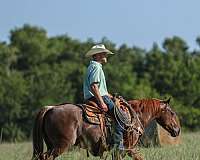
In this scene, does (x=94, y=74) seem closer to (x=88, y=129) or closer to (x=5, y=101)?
(x=88, y=129)

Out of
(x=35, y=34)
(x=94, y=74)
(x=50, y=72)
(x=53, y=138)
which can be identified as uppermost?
(x=35, y=34)

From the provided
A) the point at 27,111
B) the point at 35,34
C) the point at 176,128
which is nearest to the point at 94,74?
the point at 176,128

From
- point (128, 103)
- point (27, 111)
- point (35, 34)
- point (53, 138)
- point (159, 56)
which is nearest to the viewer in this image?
point (53, 138)

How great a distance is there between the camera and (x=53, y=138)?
10.8 metres

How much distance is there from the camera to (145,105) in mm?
11773

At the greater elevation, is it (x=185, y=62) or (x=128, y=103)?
(x=185, y=62)

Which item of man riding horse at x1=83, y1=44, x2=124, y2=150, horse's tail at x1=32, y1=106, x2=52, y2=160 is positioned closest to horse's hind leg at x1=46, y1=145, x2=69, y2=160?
horse's tail at x1=32, y1=106, x2=52, y2=160

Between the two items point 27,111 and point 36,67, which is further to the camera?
point 36,67

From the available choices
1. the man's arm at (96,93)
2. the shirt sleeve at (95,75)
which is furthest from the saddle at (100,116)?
the shirt sleeve at (95,75)

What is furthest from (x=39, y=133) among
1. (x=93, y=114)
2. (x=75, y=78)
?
(x=75, y=78)

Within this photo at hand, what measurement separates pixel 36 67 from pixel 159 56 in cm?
1218

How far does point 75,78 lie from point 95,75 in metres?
52.7

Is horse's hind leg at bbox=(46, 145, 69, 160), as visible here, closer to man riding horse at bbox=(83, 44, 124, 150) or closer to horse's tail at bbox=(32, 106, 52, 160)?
horse's tail at bbox=(32, 106, 52, 160)

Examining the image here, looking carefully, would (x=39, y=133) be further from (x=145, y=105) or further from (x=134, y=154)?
(x=145, y=105)
